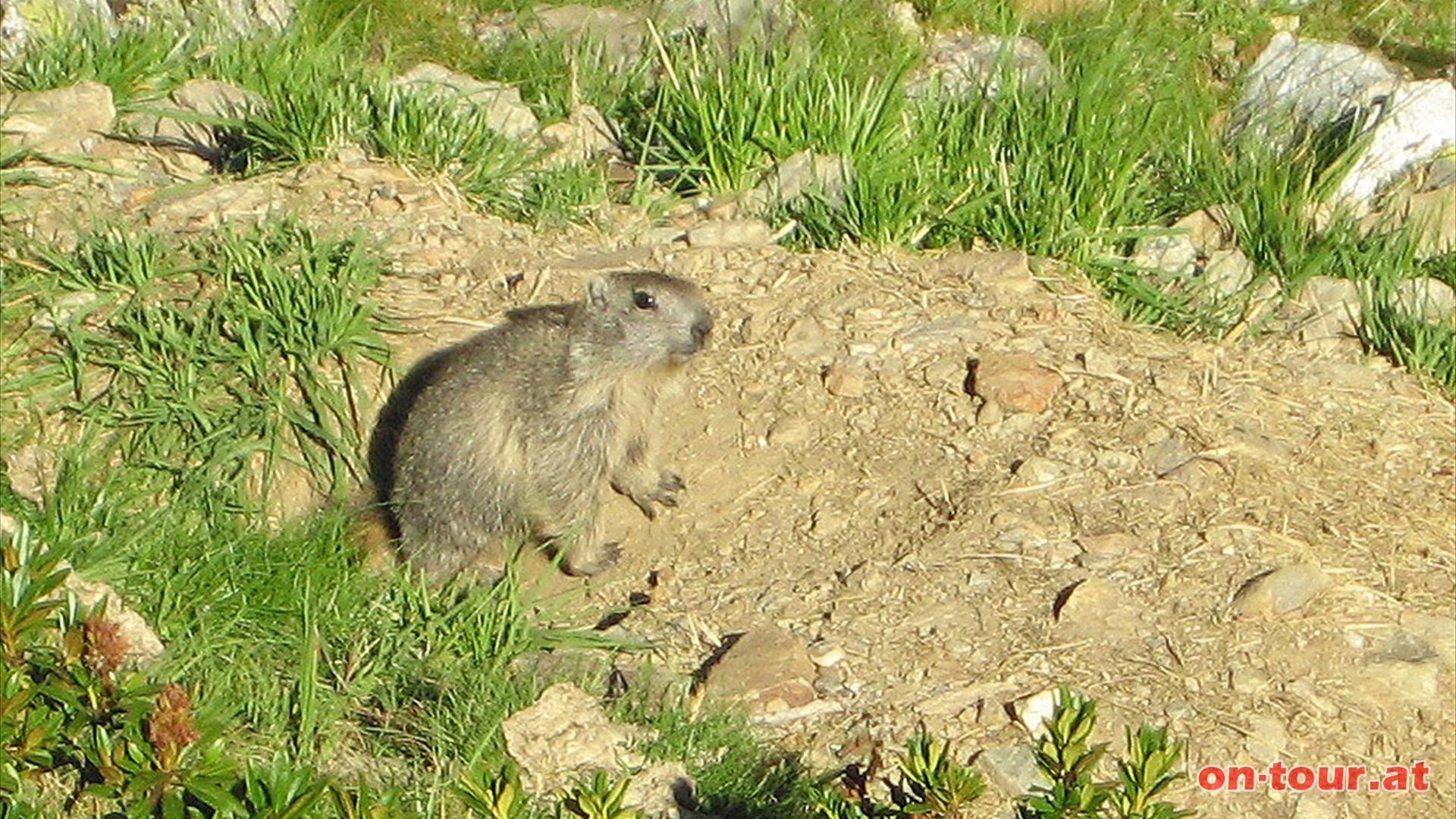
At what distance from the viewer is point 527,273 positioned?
20.7 ft

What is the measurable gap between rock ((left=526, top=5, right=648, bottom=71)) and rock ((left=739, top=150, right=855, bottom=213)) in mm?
1039

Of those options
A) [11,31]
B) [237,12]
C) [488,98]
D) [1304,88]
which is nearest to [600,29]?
[488,98]

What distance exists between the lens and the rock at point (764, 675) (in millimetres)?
4824

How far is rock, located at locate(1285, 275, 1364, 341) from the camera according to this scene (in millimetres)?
6457

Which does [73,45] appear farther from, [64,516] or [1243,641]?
[1243,641]

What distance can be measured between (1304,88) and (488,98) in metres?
3.07

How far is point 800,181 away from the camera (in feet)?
22.0

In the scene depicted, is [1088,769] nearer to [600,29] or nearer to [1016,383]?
[1016,383]

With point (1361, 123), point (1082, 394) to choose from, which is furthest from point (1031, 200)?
point (1361, 123)

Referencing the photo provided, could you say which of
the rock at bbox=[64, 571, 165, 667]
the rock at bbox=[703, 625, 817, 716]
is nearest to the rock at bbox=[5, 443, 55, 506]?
the rock at bbox=[64, 571, 165, 667]

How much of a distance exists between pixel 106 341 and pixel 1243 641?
10.8 ft

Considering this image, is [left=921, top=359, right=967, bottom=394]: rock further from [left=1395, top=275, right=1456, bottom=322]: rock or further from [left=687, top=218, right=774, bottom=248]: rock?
[left=1395, top=275, right=1456, bottom=322]: rock

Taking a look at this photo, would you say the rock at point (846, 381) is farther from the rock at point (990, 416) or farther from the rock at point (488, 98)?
the rock at point (488, 98)

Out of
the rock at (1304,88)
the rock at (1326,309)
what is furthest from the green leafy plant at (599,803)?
the rock at (1304,88)
